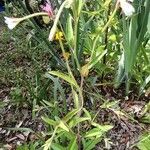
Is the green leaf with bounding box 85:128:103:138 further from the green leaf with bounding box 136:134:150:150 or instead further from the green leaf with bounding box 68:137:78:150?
the green leaf with bounding box 136:134:150:150

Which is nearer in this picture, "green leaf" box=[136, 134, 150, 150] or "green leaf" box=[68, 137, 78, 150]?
"green leaf" box=[68, 137, 78, 150]

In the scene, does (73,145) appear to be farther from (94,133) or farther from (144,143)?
(144,143)

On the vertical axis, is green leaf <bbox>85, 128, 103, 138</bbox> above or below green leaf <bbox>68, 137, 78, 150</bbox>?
below

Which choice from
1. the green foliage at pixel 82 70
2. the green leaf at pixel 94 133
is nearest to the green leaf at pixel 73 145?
the green foliage at pixel 82 70

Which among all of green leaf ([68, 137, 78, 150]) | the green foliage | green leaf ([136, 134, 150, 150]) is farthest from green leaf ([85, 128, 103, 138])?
green leaf ([136, 134, 150, 150])

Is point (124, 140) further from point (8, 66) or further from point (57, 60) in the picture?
point (8, 66)

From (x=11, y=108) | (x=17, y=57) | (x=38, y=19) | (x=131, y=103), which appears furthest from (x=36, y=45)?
(x=131, y=103)

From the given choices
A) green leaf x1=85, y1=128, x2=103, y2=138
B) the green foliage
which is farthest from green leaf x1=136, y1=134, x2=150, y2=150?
green leaf x1=85, y1=128, x2=103, y2=138

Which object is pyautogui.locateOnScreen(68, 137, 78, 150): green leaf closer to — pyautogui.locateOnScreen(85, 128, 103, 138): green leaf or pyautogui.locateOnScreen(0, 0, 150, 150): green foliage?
pyautogui.locateOnScreen(0, 0, 150, 150): green foliage

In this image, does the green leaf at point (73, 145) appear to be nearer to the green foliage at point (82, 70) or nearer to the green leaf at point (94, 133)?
the green foliage at point (82, 70)

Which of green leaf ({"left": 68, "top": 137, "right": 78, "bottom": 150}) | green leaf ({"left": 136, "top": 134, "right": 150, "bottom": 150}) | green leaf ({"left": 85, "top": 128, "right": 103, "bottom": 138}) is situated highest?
green leaf ({"left": 68, "top": 137, "right": 78, "bottom": 150})

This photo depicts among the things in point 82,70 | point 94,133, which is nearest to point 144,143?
point 94,133
